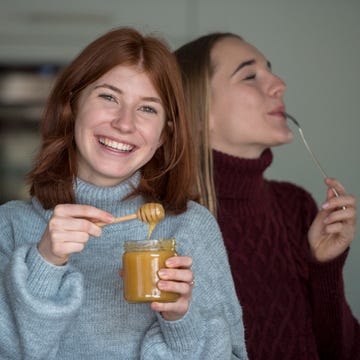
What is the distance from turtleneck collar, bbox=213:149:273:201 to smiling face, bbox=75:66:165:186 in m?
0.47

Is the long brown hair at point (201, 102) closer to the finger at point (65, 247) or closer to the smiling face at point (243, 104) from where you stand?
the smiling face at point (243, 104)

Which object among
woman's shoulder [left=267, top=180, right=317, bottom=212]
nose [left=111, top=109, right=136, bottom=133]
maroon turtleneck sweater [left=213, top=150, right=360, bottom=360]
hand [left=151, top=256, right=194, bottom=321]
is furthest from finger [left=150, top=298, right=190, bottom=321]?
woman's shoulder [left=267, top=180, right=317, bottom=212]

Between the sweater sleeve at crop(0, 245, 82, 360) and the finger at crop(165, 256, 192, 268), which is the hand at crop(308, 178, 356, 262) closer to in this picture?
the finger at crop(165, 256, 192, 268)

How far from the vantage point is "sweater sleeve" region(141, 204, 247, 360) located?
1.40m

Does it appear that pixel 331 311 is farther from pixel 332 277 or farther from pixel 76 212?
pixel 76 212

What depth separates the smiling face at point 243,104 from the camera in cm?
204

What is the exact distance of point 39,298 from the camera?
1301 mm

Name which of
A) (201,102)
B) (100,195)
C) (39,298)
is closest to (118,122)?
(100,195)

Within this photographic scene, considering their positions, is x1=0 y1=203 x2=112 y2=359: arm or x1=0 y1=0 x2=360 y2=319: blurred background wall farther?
x1=0 y1=0 x2=360 y2=319: blurred background wall

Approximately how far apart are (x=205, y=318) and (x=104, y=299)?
0.75 feet

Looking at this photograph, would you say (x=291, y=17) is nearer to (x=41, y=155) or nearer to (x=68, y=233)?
(x=41, y=155)

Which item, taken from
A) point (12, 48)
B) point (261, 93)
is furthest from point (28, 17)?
point (261, 93)

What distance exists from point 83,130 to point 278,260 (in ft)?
2.46

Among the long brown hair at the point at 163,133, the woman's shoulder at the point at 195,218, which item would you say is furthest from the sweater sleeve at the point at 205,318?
the long brown hair at the point at 163,133
